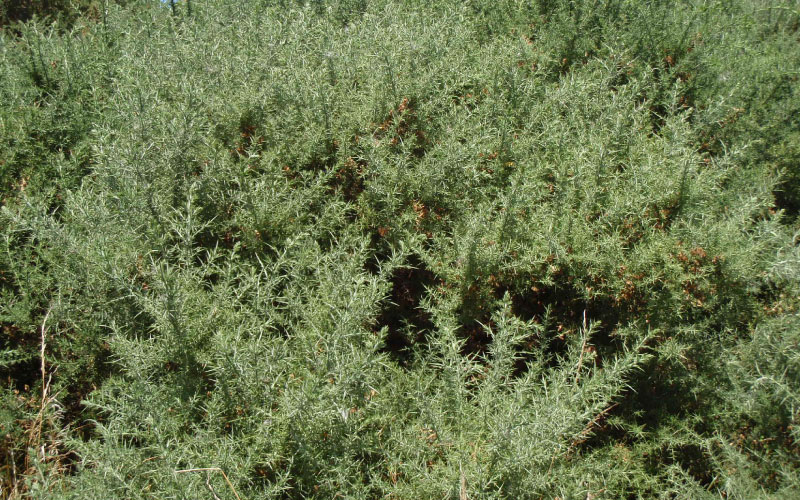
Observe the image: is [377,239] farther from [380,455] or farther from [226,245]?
[380,455]

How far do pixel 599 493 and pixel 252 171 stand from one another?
246cm

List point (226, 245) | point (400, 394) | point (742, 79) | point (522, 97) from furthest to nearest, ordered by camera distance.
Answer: point (742, 79) < point (522, 97) < point (226, 245) < point (400, 394)

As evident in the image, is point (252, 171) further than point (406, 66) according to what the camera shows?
No

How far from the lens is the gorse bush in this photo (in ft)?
7.52

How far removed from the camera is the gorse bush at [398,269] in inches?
90.2

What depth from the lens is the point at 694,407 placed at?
278cm

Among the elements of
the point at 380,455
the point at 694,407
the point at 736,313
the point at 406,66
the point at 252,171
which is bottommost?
the point at 694,407

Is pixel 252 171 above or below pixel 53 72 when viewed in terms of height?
below

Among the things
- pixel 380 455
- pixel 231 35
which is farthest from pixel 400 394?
pixel 231 35

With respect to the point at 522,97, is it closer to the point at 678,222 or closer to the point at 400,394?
the point at 678,222

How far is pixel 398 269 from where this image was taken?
3.29 metres

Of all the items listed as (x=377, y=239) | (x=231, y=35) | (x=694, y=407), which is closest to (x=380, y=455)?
(x=377, y=239)

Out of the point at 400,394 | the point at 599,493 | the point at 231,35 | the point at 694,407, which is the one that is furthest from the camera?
the point at 231,35

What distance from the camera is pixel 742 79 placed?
12.9ft
